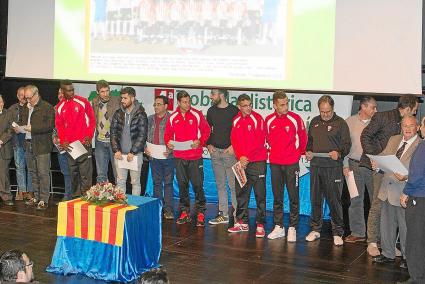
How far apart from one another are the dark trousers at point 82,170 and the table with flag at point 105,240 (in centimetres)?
251

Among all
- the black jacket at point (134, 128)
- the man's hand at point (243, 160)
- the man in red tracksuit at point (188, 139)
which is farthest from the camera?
the black jacket at point (134, 128)

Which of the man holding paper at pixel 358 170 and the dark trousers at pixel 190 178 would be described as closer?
the man holding paper at pixel 358 170

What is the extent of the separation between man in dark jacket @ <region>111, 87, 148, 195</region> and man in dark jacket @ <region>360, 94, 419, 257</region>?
2648 mm

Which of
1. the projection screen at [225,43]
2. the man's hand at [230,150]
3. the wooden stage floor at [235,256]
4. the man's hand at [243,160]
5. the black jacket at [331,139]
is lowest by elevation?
the wooden stage floor at [235,256]

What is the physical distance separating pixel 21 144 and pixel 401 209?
532 centimetres

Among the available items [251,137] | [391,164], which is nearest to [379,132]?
[391,164]

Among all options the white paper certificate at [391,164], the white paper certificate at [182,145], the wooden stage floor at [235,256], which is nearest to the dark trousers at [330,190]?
the wooden stage floor at [235,256]

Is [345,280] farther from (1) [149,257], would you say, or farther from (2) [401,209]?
(1) [149,257]

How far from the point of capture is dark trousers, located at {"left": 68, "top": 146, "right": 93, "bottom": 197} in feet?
27.1

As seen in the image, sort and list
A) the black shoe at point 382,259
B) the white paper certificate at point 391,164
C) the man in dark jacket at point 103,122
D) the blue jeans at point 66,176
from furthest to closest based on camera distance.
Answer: the blue jeans at point 66,176 → the man in dark jacket at point 103,122 → the black shoe at point 382,259 → the white paper certificate at point 391,164

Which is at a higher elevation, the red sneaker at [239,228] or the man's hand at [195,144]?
the man's hand at [195,144]

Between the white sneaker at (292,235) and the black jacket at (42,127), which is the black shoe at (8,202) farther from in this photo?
the white sneaker at (292,235)

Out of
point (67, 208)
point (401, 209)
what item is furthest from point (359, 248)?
point (67, 208)

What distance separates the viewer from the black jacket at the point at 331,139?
680 centimetres
